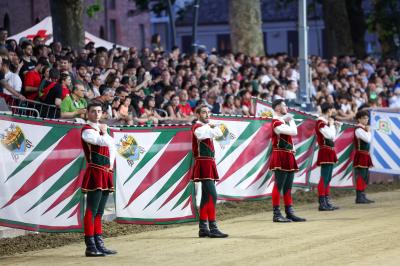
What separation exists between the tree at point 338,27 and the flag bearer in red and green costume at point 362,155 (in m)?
21.6

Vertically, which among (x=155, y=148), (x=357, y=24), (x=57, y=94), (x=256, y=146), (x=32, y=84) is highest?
(x=357, y=24)

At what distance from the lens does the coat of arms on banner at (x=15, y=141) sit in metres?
15.2

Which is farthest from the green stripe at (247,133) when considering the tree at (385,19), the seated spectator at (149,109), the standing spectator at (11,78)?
the tree at (385,19)

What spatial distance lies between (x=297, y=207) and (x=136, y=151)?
17.3 feet

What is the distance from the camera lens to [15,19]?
41.7 m

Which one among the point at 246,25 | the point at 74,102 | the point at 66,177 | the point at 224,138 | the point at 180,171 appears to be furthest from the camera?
the point at 246,25

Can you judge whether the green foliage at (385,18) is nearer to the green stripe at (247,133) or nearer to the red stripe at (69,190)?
the green stripe at (247,133)

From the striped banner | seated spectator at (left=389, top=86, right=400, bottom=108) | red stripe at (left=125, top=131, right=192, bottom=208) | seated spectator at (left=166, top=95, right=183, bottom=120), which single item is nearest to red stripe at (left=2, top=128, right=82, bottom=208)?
red stripe at (left=125, top=131, right=192, bottom=208)

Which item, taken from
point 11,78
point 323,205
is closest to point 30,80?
point 11,78

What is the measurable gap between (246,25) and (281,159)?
18.1 metres

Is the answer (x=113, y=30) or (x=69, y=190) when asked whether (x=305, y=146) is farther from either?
(x=113, y=30)

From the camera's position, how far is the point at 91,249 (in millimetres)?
15062

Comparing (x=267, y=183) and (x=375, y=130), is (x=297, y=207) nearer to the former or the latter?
(x=267, y=183)

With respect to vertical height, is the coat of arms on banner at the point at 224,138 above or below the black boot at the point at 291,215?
above
